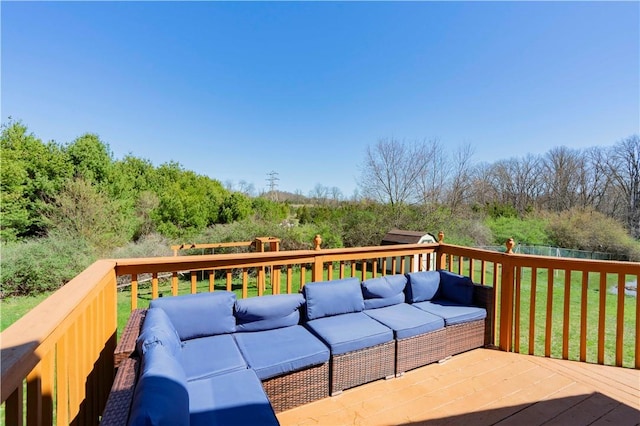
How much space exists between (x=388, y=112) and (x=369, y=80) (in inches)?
98.2

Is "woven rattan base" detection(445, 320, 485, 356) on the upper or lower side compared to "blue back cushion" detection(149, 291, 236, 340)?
lower

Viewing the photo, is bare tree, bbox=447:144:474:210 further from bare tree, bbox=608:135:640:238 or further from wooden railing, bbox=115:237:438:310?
wooden railing, bbox=115:237:438:310

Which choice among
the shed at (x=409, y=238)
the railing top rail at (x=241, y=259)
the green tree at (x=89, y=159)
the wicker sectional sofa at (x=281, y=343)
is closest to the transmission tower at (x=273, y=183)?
the green tree at (x=89, y=159)

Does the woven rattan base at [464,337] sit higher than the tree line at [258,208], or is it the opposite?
the tree line at [258,208]

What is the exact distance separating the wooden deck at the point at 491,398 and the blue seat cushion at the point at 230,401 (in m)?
0.60

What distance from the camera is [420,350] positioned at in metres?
2.81

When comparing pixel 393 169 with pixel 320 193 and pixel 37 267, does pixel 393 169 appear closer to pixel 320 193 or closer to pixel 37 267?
pixel 320 193

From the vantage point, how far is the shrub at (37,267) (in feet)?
20.7

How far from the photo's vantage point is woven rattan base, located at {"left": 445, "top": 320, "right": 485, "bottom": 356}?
3018mm

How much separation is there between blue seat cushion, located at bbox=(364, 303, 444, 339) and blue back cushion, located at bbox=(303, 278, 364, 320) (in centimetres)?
21

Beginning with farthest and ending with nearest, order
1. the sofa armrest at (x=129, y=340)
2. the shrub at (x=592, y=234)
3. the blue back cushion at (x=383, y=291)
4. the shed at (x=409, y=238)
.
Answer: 1. the shrub at (x=592, y=234)
2. the shed at (x=409, y=238)
3. the blue back cushion at (x=383, y=291)
4. the sofa armrest at (x=129, y=340)

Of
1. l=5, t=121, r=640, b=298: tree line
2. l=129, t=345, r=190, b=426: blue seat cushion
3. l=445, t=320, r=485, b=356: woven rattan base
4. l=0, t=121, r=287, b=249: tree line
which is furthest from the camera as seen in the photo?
l=0, t=121, r=287, b=249: tree line

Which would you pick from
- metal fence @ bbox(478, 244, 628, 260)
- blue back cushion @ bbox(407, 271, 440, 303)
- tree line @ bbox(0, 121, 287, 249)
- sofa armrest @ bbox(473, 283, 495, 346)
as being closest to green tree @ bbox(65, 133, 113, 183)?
tree line @ bbox(0, 121, 287, 249)

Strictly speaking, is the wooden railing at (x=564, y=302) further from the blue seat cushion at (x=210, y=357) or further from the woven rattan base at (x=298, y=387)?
the blue seat cushion at (x=210, y=357)
